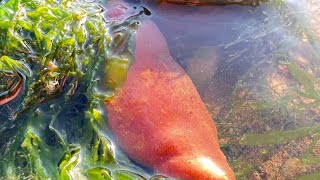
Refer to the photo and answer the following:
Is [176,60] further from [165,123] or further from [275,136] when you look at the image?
[275,136]

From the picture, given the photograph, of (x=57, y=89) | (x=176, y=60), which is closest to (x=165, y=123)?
(x=176, y=60)

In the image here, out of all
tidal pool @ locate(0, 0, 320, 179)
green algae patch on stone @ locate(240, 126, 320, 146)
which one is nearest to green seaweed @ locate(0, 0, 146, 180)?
tidal pool @ locate(0, 0, 320, 179)

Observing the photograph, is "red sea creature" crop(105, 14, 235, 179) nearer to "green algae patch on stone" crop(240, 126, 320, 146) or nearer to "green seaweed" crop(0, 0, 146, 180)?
"green seaweed" crop(0, 0, 146, 180)

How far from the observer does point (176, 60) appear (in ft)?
9.46

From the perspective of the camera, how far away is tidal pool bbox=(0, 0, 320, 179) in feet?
8.04

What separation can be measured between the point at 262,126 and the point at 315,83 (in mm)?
557

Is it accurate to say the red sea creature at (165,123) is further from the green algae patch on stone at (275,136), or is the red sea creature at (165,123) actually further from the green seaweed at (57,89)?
the green algae patch on stone at (275,136)

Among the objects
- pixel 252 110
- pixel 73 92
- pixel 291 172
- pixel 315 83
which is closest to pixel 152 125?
pixel 73 92

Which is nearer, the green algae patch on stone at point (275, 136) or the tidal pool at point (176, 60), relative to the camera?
the tidal pool at point (176, 60)

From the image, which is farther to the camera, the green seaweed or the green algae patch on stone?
the green algae patch on stone

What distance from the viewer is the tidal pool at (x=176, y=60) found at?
8.04ft

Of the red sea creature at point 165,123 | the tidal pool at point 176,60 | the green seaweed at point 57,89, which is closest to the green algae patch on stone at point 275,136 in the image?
the tidal pool at point 176,60

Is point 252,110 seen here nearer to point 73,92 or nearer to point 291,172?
point 291,172

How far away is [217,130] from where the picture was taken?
2.68 m
